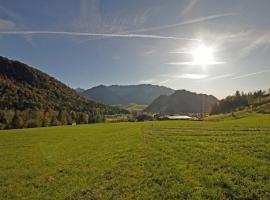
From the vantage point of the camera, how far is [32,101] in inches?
5886

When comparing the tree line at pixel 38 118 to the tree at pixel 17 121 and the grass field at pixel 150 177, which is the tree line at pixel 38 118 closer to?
the tree at pixel 17 121

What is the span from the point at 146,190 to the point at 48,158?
15849 millimetres

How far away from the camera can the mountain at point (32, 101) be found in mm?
121188

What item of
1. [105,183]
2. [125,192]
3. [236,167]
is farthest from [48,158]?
[236,167]

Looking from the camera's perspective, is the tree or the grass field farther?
the tree

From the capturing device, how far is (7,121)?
374ft

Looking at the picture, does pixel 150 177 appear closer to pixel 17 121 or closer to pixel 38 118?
pixel 17 121

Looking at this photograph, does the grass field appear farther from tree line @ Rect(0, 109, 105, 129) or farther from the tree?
tree line @ Rect(0, 109, 105, 129)

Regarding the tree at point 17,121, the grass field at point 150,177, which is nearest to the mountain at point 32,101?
the tree at point 17,121

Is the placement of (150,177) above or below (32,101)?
below

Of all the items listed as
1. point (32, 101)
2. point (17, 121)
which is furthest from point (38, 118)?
point (32, 101)

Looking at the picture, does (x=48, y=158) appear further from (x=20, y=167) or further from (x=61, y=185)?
(x=61, y=185)

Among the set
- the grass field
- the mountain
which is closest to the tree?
the mountain

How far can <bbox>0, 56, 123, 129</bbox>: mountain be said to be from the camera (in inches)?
4771
